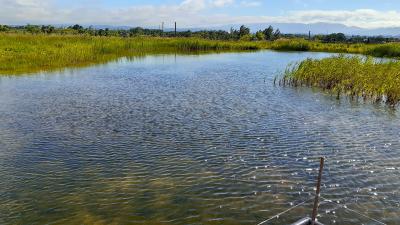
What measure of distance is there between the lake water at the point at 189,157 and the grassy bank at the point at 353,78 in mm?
1417

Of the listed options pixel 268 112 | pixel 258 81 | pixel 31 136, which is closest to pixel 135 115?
pixel 31 136

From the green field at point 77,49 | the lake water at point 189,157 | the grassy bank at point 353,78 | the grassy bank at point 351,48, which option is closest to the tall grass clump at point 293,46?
the grassy bank at point 351,48

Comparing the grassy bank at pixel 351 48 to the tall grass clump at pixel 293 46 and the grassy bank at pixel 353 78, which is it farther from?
the grassy bank at pixel 353 78

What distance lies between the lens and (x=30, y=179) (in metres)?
8.68

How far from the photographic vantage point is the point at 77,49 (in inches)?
1332

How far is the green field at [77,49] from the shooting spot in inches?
1142

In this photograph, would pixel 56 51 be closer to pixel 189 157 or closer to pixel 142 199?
pixel 189 157

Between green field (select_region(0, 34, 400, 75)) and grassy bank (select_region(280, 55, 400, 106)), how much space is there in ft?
60.9

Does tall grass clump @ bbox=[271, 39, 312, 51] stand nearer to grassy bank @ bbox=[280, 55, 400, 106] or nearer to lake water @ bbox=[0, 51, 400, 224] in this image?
grassy bank @ bbox=[280, 55, 400, 106]

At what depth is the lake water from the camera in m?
7.50

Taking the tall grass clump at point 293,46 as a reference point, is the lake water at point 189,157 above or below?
below

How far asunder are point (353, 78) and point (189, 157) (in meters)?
13.7

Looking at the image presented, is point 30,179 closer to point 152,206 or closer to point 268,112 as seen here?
point 152,206

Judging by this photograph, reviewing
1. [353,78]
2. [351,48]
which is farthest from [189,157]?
[351,48]
